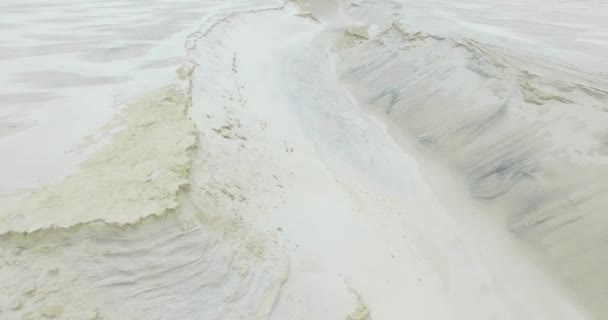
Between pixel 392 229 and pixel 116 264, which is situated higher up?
pixel 116 264

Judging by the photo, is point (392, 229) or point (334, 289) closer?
point (334, 289)

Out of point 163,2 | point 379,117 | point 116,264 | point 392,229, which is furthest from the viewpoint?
point 163,2

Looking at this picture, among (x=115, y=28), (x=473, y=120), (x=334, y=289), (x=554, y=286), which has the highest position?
(x=115, y=28)

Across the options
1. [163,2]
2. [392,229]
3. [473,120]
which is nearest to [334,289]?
[392,229]

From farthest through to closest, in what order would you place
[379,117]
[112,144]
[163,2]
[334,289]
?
[163,2]
[379,117]
[112,144]
[334,289]

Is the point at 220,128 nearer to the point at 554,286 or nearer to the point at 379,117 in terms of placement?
the point at 379,117

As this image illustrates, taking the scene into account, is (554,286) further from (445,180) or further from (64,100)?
(64,100)
